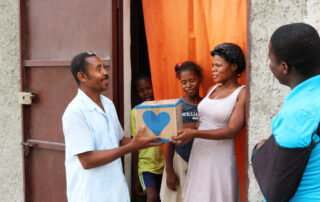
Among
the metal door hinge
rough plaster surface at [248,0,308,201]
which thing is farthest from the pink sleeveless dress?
the metal door hinge

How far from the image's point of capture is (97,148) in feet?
7.29

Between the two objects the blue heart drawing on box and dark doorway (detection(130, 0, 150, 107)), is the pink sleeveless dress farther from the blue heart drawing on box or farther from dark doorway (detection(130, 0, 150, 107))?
dark doorway (detection(130, 0, 150, 107))

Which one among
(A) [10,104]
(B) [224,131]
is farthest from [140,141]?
(A) [10,104]

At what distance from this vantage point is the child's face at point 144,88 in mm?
3457

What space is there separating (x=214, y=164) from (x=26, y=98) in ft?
6.64

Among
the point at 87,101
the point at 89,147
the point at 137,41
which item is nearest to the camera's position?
the point at 89,147

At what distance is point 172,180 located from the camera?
2.87 metres

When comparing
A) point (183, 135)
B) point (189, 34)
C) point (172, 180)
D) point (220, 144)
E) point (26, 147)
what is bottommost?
point (172, 180)

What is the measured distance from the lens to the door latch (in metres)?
3.39

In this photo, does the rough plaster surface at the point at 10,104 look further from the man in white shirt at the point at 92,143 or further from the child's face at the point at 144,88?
the man in white shirt at the point at 92,143

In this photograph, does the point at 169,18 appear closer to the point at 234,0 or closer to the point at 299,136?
the point at 234,0

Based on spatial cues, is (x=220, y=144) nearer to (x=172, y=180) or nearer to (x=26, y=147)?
(x=172, y=180)

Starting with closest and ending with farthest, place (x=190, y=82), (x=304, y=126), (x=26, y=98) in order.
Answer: (x=304, y=126) → (x=190, y=82) → (x=26, y=98)

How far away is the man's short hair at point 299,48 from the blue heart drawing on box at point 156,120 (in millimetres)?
1028
